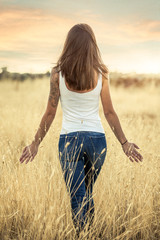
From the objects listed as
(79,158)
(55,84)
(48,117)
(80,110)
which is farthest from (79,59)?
(79,158)

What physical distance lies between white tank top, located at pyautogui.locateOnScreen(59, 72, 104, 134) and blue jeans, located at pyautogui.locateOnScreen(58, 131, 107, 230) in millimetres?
44

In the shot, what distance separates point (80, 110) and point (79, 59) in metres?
0.38

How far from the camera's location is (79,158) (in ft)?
6.77

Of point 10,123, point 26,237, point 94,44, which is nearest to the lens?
point 94,44

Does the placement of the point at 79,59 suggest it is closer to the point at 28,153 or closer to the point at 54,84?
the point at 54,84

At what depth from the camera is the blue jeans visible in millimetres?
2006

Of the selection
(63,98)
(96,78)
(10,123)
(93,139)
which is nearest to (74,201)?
(93,139)

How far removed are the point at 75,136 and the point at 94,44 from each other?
726mm

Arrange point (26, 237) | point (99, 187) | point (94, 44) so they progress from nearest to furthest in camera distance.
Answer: point (94, 44) → point (26, 237) → point (99, 187)

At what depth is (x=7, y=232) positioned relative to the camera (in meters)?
2.52

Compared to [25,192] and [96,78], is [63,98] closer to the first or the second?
[96,78]

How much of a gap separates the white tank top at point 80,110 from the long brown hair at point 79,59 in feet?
0.17

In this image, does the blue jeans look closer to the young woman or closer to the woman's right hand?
the young woman

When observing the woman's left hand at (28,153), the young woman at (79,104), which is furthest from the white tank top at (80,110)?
the woman's left hand at (28,153)
